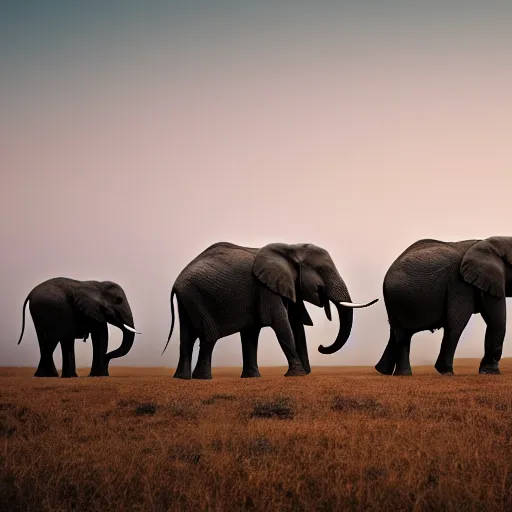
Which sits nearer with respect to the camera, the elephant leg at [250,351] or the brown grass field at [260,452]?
the brown grass field at [260,452]

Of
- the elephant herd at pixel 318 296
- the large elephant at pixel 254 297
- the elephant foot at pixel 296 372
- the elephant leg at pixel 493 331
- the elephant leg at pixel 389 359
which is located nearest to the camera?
the elephant foot at pixel 296 372

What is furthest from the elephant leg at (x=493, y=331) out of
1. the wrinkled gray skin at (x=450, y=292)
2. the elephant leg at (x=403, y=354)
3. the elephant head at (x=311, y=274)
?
the elephant head at (x=311, y=274)

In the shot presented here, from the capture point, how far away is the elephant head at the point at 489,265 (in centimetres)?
2239

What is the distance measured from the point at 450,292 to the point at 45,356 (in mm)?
16292

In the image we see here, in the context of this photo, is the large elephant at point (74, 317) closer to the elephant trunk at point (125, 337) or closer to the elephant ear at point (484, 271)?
the elephant trunk at point (125, 337)

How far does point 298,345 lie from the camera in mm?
23922

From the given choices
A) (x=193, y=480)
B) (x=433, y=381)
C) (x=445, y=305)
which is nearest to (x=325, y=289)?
(x=445, y=305)

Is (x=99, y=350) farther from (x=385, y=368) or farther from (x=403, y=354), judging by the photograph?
(x=403, y=354)

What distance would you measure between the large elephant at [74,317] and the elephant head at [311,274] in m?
8.93

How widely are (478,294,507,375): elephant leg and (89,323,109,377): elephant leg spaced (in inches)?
572

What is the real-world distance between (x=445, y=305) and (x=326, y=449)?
14659mm

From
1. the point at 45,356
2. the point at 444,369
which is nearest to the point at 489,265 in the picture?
the point at 444,369

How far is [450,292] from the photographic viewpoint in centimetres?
2300

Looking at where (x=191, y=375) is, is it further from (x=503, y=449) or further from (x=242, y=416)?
(x=503, y=449)
